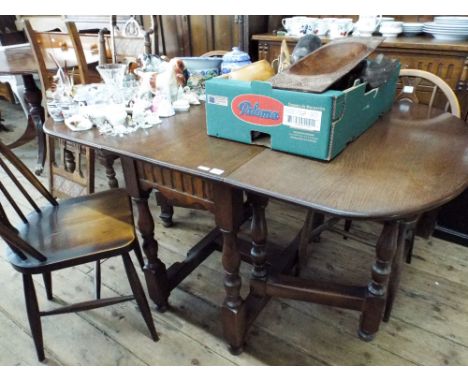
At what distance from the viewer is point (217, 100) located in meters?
1.03

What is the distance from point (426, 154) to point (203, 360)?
1.04 meters

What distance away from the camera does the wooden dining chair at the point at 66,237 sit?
43.6 inches

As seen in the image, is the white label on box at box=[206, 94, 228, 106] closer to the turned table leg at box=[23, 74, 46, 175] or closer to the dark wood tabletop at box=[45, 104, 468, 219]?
the dark wood tabletop at box=[45, 104, 468, 219]

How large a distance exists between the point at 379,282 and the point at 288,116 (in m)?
0.67

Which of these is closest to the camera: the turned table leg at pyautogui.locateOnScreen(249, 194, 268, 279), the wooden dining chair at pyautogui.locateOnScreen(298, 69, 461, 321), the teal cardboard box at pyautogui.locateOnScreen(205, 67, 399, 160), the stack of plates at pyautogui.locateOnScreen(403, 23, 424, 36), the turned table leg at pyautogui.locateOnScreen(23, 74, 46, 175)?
the teal cardboard box at pyautogui.locateOnScreen(205, 67, 399, 160)

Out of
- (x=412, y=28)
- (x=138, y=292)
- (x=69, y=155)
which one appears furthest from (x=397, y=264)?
(x=69, y=155)

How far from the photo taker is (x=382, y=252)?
1132 millimetres

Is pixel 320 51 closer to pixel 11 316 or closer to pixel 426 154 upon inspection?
pixel 426 154

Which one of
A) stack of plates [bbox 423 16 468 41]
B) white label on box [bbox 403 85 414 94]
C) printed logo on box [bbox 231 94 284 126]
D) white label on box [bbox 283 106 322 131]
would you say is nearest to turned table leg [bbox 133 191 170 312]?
printed logo on box [bbox 231 94 284 126]

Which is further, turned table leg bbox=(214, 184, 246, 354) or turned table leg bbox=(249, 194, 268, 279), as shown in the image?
turned table leg bbox=(249, 194, 268, 279)

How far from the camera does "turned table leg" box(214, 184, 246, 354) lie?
1.00m

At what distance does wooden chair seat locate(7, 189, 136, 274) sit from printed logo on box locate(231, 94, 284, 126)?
22.5 inches

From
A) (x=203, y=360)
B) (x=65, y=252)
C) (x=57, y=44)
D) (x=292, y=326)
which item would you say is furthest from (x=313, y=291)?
(x=57, y=44)

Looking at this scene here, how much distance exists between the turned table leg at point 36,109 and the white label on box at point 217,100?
2.16 meters
